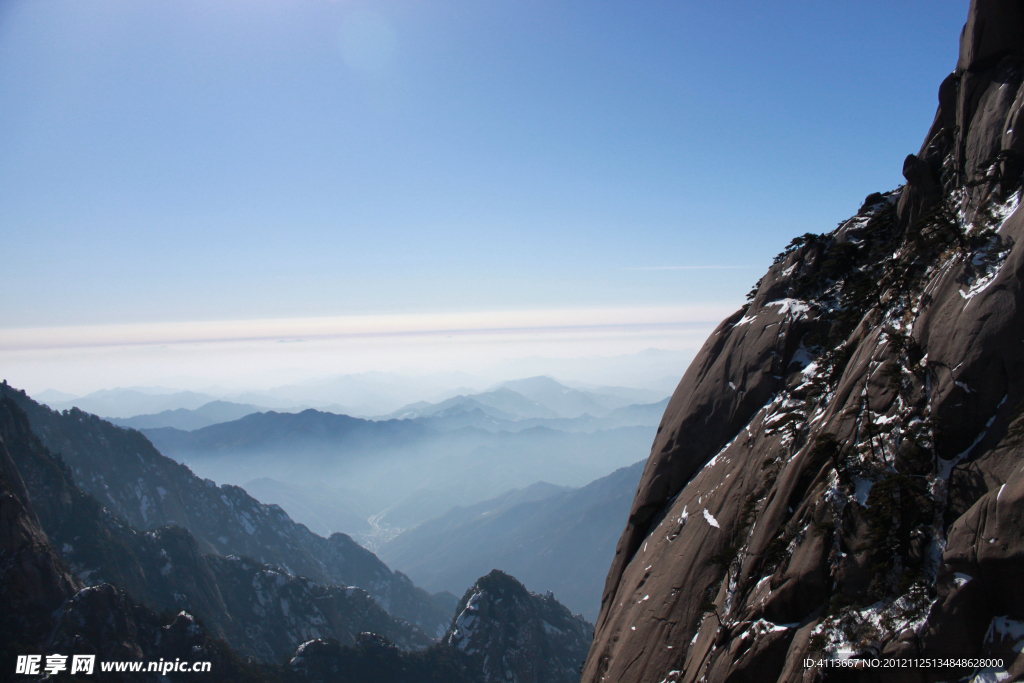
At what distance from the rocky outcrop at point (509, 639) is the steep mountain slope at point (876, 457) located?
443ft

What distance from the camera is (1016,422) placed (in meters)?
16.1

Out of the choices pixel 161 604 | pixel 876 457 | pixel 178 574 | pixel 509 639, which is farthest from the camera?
pixel 509 639

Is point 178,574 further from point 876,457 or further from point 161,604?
point 876,457

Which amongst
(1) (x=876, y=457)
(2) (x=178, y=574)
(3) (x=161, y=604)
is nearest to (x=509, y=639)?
(3) (x=161, y=604)

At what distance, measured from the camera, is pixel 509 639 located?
5935 inches

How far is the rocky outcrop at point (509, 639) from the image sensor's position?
5728 inches

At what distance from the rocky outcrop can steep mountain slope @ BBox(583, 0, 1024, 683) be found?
443 ft

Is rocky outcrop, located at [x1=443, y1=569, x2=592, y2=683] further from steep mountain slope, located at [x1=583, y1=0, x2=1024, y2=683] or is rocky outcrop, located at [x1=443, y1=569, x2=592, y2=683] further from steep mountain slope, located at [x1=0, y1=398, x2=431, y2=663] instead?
steep mountain slope, located at [x1=583, y1=0, x2=1024, y2=683]

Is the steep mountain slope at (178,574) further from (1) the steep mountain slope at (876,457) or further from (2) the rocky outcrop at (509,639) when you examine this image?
(1) the steep mountain slope at (876,457)

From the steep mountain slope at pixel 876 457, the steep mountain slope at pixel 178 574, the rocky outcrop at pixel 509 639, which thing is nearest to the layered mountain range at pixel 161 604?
the steep mountain slope at pixel 178 574

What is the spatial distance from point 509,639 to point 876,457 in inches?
6368

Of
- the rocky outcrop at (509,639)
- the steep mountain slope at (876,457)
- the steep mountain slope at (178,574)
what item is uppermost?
the steep mountain slope at (876,457)

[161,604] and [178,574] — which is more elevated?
[178,574]

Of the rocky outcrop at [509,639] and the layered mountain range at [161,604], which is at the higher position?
the layered mountain range at [161,604]
